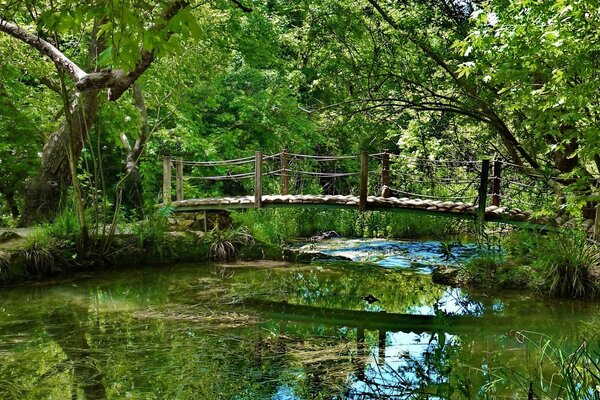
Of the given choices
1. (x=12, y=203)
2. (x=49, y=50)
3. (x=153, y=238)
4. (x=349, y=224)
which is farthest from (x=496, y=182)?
(x=12, y=203)

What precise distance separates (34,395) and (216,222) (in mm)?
6728

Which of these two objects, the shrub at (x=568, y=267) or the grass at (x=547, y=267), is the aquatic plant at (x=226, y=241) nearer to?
the grass at (x=547, y=267)

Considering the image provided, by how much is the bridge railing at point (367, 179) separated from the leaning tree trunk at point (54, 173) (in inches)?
83.0

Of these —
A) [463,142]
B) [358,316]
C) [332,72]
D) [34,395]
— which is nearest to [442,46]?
[332,72]

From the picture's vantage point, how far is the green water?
3.33m

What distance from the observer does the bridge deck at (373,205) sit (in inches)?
305

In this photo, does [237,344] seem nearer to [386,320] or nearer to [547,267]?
[386,320]

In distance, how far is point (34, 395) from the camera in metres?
3.20

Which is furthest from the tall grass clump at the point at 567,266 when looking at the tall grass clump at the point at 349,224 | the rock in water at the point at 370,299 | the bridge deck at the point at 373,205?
the tall grass clump at the point at 349,224

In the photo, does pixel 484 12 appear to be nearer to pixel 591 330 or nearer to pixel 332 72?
pixel 591 330

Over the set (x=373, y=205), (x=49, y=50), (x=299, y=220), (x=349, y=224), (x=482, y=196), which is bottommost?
(x=349, y=224)

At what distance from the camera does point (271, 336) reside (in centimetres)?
460

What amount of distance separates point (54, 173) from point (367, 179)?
4187 millimetres

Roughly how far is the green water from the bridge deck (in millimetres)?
964
